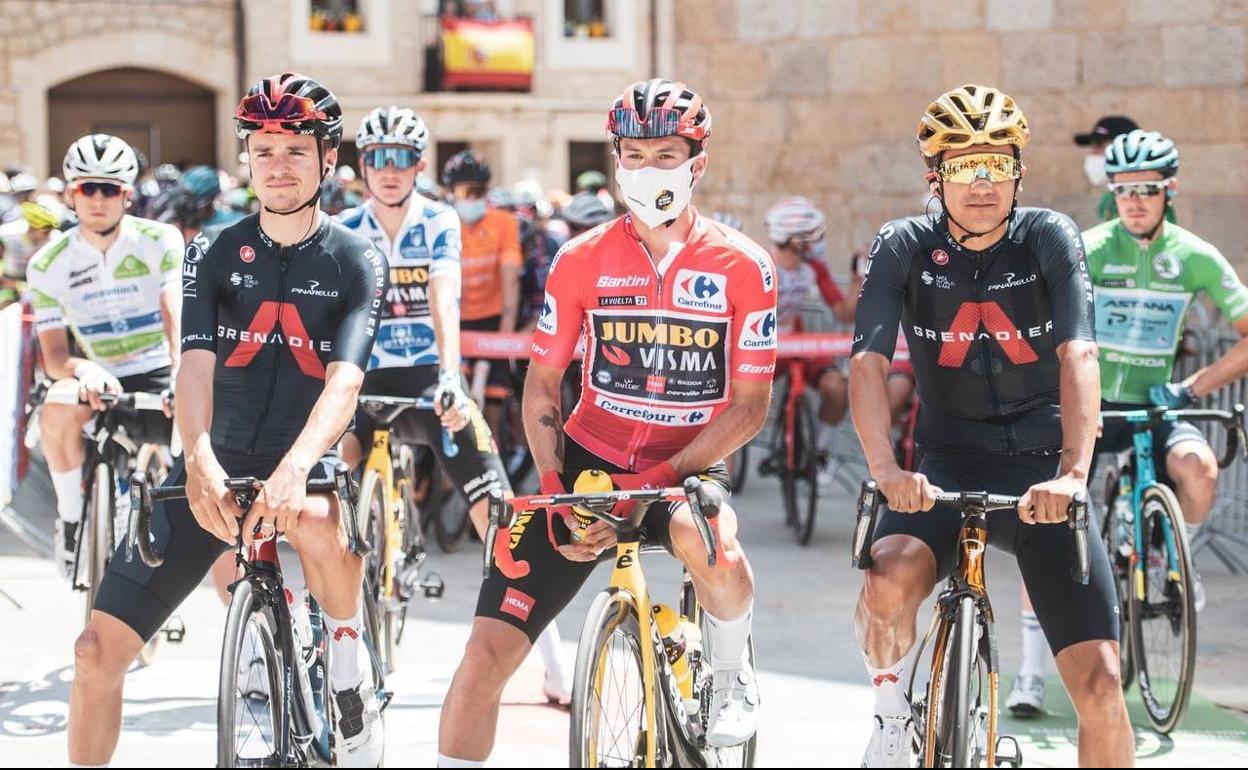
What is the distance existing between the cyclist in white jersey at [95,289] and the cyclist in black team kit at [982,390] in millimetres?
3649

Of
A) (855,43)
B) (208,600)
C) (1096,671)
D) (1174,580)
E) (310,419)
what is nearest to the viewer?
(1096,671)

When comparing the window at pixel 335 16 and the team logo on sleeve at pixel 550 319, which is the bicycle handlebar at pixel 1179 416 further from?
the window at pixel 335 16

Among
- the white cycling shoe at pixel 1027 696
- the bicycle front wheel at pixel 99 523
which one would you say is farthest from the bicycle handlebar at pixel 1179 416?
the bicycle front wheel at pixel 99 523

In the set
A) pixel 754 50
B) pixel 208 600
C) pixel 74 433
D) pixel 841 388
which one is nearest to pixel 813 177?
pixel 754 50

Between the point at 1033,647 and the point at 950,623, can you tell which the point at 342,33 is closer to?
the point at 1033,647

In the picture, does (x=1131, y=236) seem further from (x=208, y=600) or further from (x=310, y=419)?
(x=208, y=600)

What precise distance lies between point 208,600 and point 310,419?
4344 mm

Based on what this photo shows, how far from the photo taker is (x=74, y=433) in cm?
793

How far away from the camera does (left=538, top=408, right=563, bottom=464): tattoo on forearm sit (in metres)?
5.32

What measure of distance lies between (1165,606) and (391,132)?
11.6 feet

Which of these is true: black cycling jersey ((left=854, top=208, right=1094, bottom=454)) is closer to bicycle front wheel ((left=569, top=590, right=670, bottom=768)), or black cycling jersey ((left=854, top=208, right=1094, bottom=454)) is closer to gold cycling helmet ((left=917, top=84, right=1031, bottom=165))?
gold cycling helmet ((left=917, top=84, right=1031, bottom=165))

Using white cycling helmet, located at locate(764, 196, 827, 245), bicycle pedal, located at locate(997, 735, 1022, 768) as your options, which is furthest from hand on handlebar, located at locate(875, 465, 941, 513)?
white cycling helmet, located at locate(764, 196, 827, 245)

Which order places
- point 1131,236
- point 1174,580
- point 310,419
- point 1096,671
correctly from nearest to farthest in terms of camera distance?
point 1096,671 → point 310,419 → point 1174,580 → point 1131,236

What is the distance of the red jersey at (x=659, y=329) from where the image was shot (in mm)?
5281
